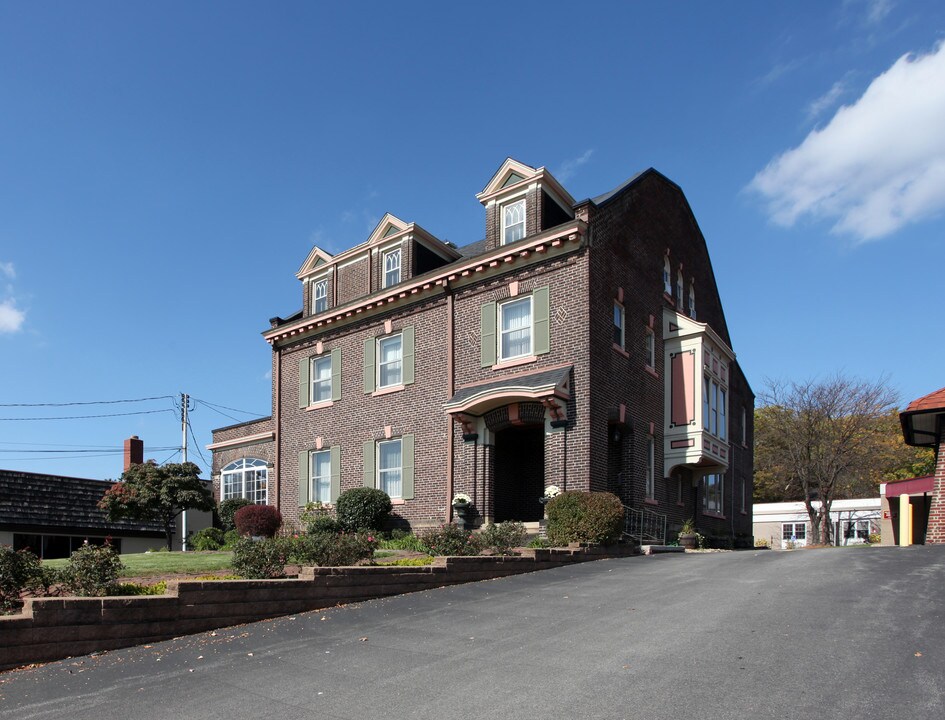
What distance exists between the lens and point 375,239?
84.7ft

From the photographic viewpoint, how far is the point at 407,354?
23688 mm

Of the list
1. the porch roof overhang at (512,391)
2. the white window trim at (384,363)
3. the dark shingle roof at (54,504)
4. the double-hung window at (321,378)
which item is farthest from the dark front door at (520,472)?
the dark shingle roof at (54,504)

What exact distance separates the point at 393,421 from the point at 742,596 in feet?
48.0

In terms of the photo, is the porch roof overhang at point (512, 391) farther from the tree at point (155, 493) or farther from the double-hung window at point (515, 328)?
the tree at point (155, 493)

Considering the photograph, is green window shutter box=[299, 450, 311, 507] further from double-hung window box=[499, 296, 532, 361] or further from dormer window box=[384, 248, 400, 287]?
double-hung window box=[499, 296, 532, 361]

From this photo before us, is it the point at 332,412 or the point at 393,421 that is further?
the point at 332,412

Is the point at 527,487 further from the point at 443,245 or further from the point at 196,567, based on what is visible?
the point at 196,567

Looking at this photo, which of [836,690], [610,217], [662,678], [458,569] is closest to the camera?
[836,690]

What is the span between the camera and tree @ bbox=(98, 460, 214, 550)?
2498 centimetres

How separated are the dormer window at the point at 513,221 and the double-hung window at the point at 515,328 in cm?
178

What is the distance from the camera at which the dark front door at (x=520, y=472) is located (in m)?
21.7

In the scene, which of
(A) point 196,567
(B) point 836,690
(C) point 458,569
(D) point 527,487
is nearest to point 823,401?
(D) point 527,487

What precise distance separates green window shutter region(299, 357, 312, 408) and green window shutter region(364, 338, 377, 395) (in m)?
3.10

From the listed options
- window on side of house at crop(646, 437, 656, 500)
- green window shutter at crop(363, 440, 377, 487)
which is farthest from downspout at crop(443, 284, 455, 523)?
window on side of house at crop(646, 437, 656, 500)
